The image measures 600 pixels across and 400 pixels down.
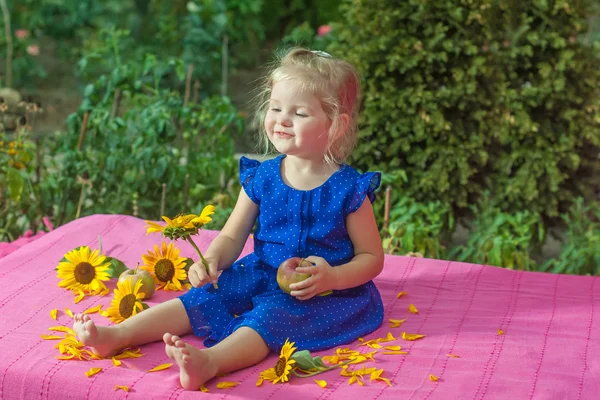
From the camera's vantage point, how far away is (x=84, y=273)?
255 centimetres

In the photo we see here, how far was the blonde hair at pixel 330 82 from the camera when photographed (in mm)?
2268

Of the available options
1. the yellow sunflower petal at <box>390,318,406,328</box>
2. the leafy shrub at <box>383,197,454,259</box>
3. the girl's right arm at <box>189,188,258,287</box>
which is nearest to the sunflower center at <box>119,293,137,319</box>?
the girl's right arm at <box>189,188,258,287</box>

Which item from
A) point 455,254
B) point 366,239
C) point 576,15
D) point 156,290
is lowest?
point 455,254

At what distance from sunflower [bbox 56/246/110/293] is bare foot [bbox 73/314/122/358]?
46 centimetres

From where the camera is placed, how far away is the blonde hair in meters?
2.27

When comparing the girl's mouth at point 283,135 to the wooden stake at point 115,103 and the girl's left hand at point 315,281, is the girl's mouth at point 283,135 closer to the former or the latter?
the girl's left hand at point 315,281

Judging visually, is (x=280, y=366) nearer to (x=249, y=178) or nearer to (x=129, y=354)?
(x=129, y=354)

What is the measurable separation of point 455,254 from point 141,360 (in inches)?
80.6

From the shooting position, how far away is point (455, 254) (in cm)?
384

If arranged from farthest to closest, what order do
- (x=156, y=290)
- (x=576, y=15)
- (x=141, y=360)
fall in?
(x=576, y=15) < (x=156, y=290) < (x=141, y=360)

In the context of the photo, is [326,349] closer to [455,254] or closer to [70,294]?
[70,294]

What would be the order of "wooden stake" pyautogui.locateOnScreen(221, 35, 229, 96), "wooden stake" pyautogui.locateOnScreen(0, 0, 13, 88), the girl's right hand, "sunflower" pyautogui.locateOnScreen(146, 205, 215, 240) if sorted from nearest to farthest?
"sunflower" pyautogui.locateOnScreen(146, 205, 215, 240) < the girl's right hand < "wooden stake" pyautogui.locateOnScreen(0, 0, 13, 88) < "wooden stake" pyautogui.locateOnScreen(221, 35, 229, 96)

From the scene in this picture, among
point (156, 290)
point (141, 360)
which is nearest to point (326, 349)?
point (141, 360)

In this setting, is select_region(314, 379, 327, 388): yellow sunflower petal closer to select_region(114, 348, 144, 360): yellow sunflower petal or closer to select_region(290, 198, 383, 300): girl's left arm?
select_region(290, 198, 383, 300): girl's left arm
